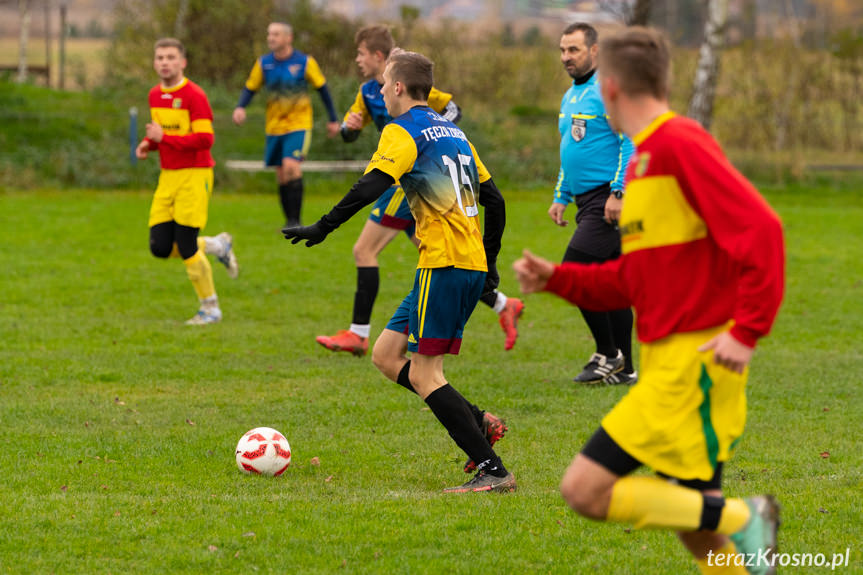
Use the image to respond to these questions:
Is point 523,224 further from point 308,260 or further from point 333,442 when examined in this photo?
point 333,442

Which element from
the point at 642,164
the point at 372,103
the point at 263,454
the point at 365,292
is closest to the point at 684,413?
the point at 642,164

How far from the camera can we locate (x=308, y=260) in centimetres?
1370

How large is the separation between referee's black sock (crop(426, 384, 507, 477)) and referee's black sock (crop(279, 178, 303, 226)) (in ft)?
28.4

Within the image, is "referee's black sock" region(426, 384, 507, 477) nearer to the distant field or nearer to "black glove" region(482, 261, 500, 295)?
"black glove" region(482, 261, 500, 295)

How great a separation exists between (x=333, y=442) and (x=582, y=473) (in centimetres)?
318

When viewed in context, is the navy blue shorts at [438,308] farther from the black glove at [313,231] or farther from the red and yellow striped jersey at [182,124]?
the red and yellow striped jersey at [182,124]

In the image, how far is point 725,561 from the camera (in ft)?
11.6

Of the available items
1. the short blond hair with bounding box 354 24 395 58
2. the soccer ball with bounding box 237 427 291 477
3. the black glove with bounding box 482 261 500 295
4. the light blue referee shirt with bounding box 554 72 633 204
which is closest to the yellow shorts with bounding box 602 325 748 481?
the black glove with bounding box 482 261 500 295

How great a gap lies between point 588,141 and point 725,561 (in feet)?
14.8

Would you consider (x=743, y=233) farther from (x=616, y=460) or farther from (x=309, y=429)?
(x=309, y=429)

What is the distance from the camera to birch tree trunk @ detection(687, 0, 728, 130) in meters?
20.6

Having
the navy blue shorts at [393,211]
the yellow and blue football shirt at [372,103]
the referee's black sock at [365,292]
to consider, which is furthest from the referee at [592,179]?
the yellow and blue football shirt at [372,103]

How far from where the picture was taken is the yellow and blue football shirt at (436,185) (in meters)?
5.26

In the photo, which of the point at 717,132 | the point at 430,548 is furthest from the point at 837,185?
the point at 430,548
